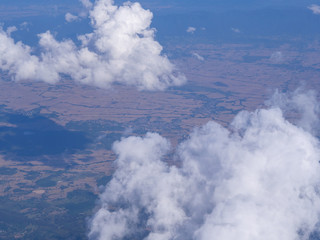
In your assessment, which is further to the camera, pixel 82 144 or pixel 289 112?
pixel 289 112

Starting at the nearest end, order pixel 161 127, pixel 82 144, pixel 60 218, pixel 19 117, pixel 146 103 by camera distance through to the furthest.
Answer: pixel 60 218 < pixel 82 144 < pixel 161 127 < pixel 19 117 < pixel 146 103

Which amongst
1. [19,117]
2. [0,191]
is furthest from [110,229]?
[19,117]

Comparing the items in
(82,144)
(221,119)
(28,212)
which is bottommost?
(28,212)

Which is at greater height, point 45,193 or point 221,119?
point 221,119

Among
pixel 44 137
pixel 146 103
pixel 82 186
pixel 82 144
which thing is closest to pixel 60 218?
pixel 82 186

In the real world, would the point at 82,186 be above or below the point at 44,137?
below

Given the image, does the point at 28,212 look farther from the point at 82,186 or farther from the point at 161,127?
→ the point at 161,127

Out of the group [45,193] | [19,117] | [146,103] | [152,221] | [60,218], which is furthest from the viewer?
[146,103]

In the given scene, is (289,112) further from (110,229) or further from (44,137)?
(110,229)

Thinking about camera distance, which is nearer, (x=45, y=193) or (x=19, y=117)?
(x=45, y=193)
